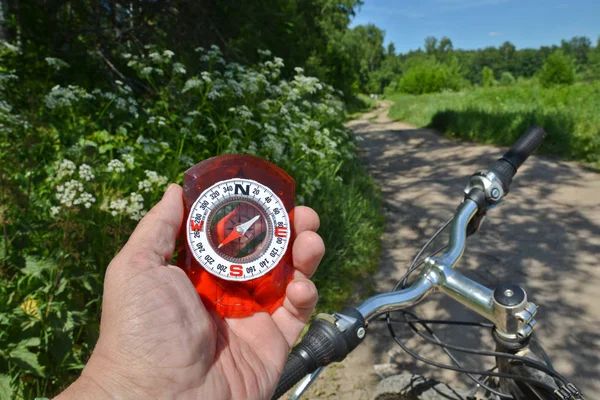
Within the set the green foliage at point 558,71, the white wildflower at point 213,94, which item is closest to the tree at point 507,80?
Result: the green foliage at point 558,71

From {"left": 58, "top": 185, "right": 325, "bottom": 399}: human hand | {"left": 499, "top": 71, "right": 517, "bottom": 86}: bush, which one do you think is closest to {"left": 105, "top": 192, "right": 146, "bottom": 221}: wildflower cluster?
{"left": 58, "top": 185, "right": 325, "bottom": 399}: human hand

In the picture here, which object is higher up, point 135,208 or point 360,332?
point 360,332

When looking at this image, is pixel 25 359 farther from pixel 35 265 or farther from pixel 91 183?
pixel 91 183

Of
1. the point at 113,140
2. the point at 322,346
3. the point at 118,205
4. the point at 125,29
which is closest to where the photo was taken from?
the point at 322,346

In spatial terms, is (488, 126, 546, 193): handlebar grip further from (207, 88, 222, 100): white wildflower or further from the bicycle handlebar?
(207, 88, 222, 100): white wildflower

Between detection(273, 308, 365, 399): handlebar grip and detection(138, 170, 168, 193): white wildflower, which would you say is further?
detection(138, 170, 168, 193): white wildflower

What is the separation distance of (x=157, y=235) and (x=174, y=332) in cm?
31

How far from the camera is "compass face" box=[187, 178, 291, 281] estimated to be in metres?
1.29

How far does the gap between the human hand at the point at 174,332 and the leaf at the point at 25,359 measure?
1013mm

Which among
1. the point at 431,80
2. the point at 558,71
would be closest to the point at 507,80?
the point at 431,80

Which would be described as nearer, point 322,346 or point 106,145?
point 322,346

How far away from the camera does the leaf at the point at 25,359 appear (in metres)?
1.94

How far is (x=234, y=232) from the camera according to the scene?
4.29 ft

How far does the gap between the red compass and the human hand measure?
0.05 metres
